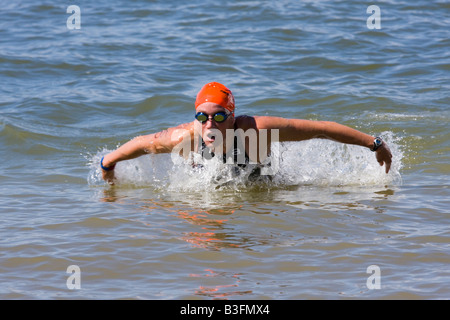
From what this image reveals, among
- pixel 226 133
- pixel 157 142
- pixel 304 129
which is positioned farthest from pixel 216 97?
pixel 304 129

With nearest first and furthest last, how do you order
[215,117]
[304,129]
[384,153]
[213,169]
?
[215,117]
[304,129]
[384,153]
[213,169]

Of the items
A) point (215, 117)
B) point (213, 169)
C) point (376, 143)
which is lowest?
point (213, 169)

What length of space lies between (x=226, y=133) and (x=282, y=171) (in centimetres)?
128

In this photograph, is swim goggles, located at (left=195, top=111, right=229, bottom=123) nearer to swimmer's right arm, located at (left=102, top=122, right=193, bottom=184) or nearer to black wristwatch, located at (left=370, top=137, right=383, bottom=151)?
swimmer's right arm, located at (left=102, top=122, right=193, bottom=184)

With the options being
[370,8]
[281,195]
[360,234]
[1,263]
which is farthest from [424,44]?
[1,263]

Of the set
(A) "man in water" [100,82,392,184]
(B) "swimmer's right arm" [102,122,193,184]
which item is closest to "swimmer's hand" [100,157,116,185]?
(A) "man in water" [100,82,392,184]

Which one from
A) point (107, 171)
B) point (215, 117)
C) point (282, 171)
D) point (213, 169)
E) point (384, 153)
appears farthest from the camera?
point (282, 171)

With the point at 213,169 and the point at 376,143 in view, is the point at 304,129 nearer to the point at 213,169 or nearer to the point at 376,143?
the point at 376,143

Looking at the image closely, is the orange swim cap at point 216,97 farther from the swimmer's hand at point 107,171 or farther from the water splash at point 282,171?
the swimmer's hand at point 107,171

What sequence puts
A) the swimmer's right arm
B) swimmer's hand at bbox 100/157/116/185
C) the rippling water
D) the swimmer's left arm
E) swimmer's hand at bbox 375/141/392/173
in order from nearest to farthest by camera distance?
the rippling water < the swimmer's left arm < the swimmer's right arm < swimmer's hand at bbox 375/141/392/173 < swimmer's hand at bbox 100/157/116/185

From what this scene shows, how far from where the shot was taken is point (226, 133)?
638 centimetres

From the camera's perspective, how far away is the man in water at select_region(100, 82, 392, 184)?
6223 mm

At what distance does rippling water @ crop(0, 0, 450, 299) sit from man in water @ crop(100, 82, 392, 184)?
0.48 m

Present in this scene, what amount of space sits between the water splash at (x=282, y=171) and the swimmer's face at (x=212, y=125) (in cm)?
50
